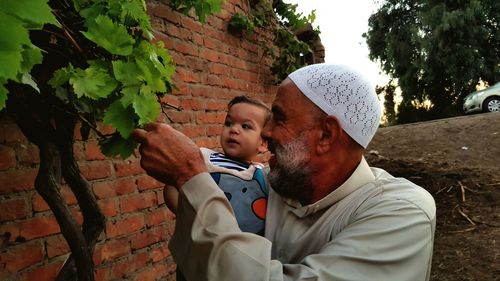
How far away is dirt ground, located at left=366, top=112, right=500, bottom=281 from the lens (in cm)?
420

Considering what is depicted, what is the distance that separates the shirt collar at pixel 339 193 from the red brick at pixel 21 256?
1115mm

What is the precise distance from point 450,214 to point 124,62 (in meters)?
4.84

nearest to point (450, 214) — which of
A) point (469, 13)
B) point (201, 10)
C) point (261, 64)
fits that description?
point (261, 64)

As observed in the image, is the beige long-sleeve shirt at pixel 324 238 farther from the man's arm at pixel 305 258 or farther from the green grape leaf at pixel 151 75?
the green grape leaf at pixel 151 75

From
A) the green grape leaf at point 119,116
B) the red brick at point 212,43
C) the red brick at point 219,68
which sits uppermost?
the red brick at point 212,43

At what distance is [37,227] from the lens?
1984mm

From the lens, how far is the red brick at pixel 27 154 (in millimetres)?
1938

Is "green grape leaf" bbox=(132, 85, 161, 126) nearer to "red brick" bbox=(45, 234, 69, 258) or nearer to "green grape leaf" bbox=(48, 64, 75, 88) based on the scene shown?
"green grape leaf" bbox=(48, 64, 75, 88)

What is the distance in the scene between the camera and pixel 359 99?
168 centimetres

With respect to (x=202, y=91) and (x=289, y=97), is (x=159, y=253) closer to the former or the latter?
(x=202, y=91)

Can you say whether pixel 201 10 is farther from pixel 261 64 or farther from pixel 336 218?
pixel 261 64

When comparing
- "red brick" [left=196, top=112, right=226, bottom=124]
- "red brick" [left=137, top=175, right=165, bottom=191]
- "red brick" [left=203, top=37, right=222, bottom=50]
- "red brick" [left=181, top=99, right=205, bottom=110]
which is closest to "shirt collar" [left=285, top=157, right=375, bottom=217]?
"red brick" [left=137, top=175, right=165, bottom=191]

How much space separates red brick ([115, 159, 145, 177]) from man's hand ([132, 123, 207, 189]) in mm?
1192

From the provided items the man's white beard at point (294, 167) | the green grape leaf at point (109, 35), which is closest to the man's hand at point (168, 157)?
the green grape leaf at point (109, 35)
